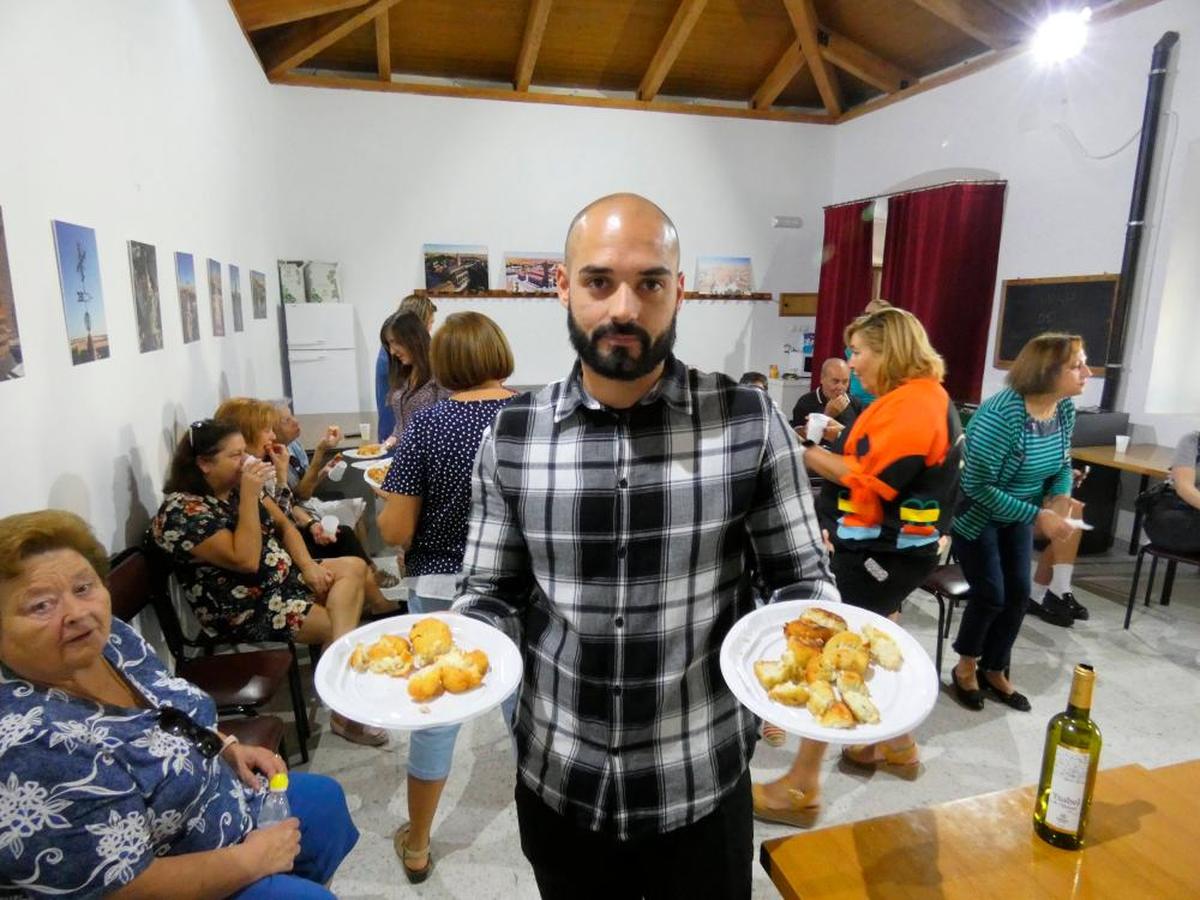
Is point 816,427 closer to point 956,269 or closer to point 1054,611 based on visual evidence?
point 1054,611

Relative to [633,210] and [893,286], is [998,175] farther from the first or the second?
[633,210]

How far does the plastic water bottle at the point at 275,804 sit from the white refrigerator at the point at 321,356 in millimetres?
4999

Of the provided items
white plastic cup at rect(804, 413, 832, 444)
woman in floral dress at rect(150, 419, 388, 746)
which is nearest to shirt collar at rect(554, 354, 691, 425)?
woman in floral dress at rect(150, 419, 388, 746)

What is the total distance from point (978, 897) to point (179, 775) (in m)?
1.42

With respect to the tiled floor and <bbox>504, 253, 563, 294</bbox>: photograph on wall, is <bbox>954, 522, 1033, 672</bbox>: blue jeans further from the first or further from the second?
<bbox>504, 253, 563, 294</bbox>: photograph on wall

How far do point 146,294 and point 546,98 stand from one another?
17.5 feet

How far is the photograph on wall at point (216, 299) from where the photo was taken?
3541 mm

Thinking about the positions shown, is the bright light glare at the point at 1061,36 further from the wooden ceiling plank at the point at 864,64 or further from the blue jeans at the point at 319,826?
the blue jeans at the point at 319,826

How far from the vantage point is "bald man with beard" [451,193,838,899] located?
41.9 inches

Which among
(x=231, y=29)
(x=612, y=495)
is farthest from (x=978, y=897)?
(x=231, y=29)

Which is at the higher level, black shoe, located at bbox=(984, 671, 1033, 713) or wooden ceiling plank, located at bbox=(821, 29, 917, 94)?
wooden ceiling plank, located at bbox=(821, 29, 917, 94)

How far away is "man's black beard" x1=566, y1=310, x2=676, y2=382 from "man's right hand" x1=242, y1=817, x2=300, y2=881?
118 centimetres

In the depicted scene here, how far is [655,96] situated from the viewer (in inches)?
283

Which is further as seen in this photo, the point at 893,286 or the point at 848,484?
the point at 893,286
